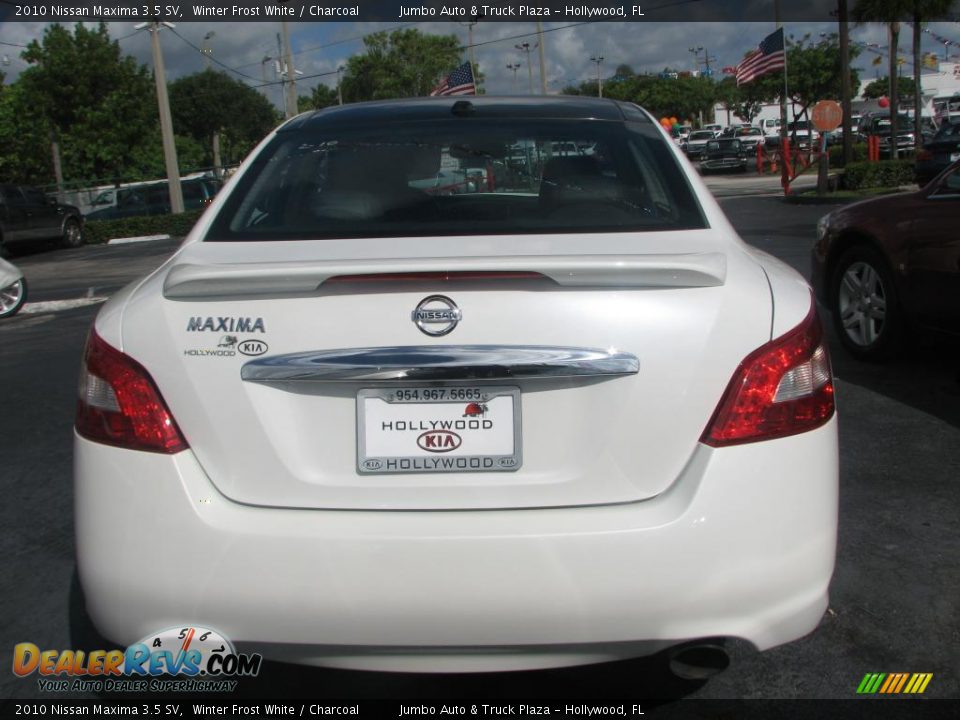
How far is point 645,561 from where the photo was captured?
2.16 m

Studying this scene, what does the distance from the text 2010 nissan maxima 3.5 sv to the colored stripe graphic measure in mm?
641

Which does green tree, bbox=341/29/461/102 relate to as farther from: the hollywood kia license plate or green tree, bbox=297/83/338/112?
the hollywood kia license plate

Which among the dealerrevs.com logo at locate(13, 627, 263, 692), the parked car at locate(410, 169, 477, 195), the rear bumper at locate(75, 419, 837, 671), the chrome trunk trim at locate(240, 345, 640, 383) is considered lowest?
the dealerrevs.com logo at locate(13, 627, 263, 692)

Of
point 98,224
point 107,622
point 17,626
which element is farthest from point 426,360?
point 98,224

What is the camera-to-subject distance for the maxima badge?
220 cm

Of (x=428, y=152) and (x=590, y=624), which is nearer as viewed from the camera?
(x=590, y=624)

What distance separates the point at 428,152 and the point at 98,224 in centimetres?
2614

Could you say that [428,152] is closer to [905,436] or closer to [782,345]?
[782,345]

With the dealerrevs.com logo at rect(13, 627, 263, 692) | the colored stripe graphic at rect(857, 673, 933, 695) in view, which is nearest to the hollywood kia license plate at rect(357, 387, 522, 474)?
the dealerrevs.com logo at rect(13, 627, 263, 692)

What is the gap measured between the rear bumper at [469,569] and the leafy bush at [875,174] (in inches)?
940

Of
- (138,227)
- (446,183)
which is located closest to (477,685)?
(446,183)

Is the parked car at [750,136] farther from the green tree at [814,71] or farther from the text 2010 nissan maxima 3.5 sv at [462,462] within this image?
the text 2010 nissan maxima 3.5 sv at [462,462]

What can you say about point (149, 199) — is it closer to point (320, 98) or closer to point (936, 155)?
point (936, 155)

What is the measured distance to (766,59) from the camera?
25.7 meters
